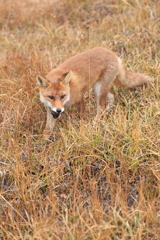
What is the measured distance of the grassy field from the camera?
307 cm

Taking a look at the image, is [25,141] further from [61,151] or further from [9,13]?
[9,13]

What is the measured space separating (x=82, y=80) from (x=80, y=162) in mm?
1533

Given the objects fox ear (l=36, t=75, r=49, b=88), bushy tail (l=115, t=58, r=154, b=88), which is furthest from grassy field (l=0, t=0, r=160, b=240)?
fox ear (l=36, t=75, r=49, b=88)

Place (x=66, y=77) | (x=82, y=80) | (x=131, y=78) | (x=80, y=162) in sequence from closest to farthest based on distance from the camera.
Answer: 1. (x=80, y=162)
2. (x=66, y=77)
3. (x=82, y=80)
4. (x=131, y=78)

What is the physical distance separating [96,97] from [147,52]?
154cm

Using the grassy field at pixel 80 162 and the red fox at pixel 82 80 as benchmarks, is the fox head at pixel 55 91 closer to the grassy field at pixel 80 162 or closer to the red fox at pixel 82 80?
the red fox at pixel 82 80

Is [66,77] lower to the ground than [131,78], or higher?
higher

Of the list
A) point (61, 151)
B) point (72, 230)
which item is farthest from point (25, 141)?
point (72, 230)

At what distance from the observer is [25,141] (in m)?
4.52

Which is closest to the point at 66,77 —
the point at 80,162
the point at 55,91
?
the point at 55,91

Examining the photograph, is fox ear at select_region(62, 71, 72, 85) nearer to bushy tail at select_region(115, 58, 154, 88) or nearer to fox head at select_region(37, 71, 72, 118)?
fox head at select_region(37, 71, 72, 118)

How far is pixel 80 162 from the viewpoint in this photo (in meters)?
3.87

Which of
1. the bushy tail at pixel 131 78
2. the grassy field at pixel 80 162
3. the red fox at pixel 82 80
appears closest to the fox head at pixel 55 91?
the red fox at pixel 82 80

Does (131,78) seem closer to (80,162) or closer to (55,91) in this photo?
(55,91)
